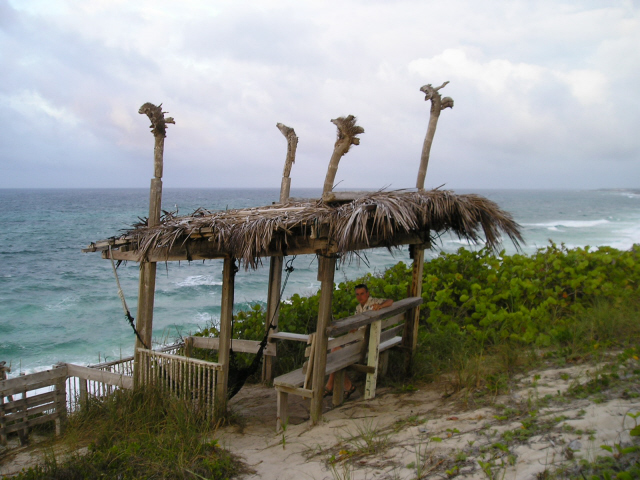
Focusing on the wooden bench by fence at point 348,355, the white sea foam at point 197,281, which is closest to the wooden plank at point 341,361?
the wooden bench by fence at point 348,355

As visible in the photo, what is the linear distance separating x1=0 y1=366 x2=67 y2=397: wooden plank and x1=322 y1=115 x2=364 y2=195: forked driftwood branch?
405 cm

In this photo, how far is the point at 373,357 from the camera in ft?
19.4

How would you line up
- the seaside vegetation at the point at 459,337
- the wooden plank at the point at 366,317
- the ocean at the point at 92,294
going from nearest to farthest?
1. the seaside vegetation at the point at 459,337
2. the wooden plank at the point at 366,317
3. the ocean at the point at 92,294

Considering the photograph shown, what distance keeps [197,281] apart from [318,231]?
19.5 metres

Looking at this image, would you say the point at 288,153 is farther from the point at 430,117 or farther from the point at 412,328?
the point at 412,328

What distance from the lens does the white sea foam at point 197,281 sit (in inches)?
894

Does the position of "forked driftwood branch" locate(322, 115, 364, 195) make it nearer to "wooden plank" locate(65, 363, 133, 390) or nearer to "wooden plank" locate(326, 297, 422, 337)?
"wooden plank" locate(326, 297, 422, 337)

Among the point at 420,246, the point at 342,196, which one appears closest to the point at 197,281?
the point at 420,246

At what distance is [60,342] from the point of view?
599 inches

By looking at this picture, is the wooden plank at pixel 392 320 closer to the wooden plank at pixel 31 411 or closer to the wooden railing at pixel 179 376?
the wooden railing at pixel 179 376

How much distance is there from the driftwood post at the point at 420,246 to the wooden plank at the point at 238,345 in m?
1.91

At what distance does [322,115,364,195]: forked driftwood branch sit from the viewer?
538 cm

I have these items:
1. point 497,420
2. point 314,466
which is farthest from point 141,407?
point 497,420

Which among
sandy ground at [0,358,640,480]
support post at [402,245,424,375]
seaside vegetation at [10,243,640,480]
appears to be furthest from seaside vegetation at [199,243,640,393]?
sandy ground at [0,358,640,480]
